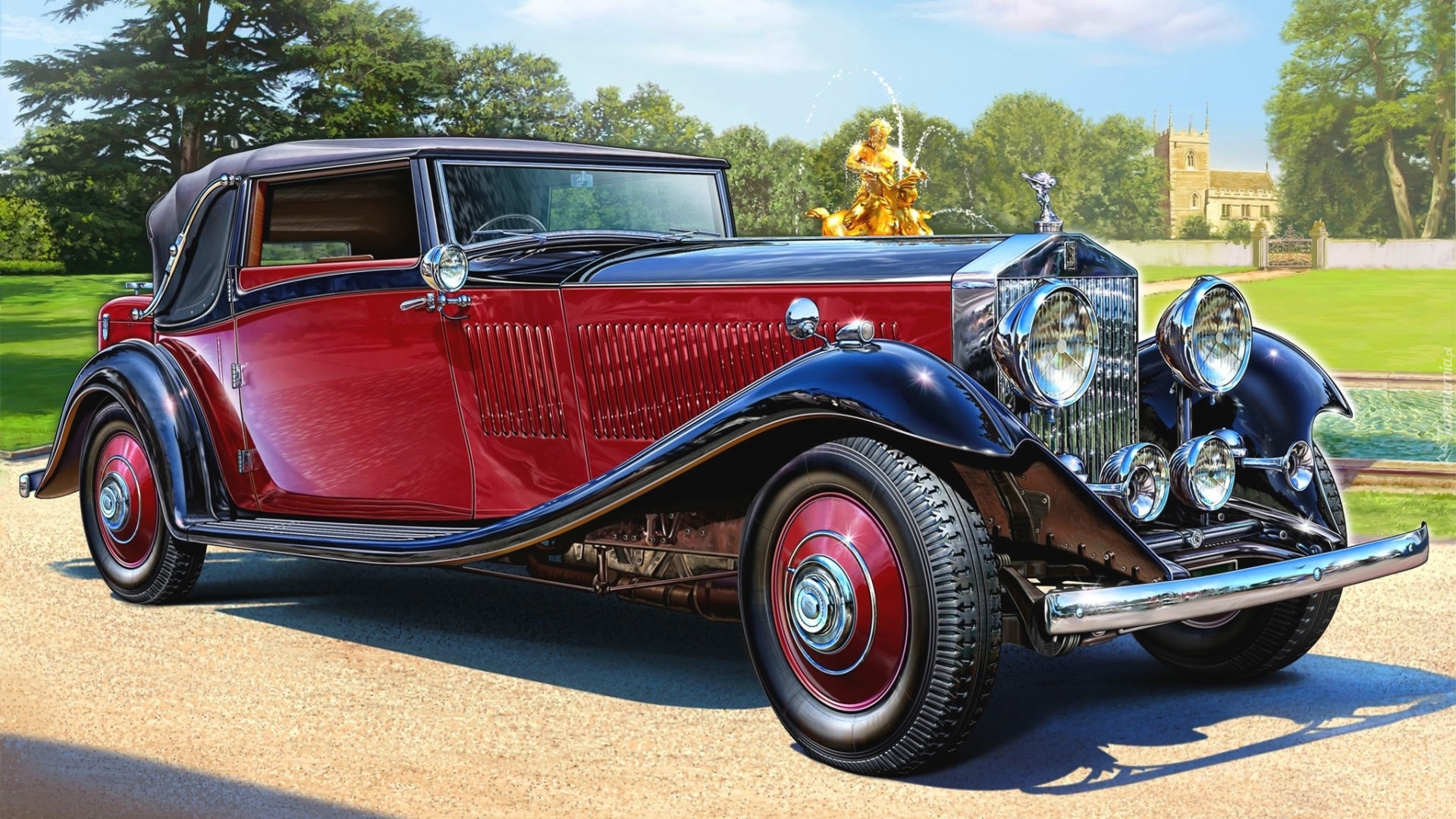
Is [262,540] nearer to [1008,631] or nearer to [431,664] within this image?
[431,664]

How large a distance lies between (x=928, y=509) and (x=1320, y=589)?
1.21 m

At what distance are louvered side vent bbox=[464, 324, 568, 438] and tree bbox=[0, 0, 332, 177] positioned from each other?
24.9m

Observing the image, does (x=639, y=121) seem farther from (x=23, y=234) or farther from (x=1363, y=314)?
(x=1363, y=314)

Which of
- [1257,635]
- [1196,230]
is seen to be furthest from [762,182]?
[1257,635]

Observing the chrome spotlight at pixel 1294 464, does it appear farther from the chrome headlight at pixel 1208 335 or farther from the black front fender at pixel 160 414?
the black front fender at pixel 160 414

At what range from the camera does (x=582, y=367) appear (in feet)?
16.4

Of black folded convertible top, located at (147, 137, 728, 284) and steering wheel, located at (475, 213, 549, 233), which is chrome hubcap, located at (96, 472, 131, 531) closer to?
black folded convertible top, located at (147, 137, 728, 284)

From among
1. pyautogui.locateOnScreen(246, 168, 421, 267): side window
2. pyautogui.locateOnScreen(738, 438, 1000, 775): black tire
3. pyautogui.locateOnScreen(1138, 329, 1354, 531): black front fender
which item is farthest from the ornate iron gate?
pyautogui.locateOnScreen(738, 438, 1000, 775): black tire

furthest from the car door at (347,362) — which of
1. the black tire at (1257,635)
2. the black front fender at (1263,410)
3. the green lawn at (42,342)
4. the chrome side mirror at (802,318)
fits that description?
the green lawn at (42,342)

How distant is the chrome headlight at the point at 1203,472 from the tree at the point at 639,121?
96.7 feet

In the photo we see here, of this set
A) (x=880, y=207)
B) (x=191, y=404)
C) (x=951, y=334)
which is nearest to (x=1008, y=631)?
(x=951, y=334)

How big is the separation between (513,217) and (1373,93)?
3276 cm

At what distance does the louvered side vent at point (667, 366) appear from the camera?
4.56m

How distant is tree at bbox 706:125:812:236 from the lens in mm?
34188
